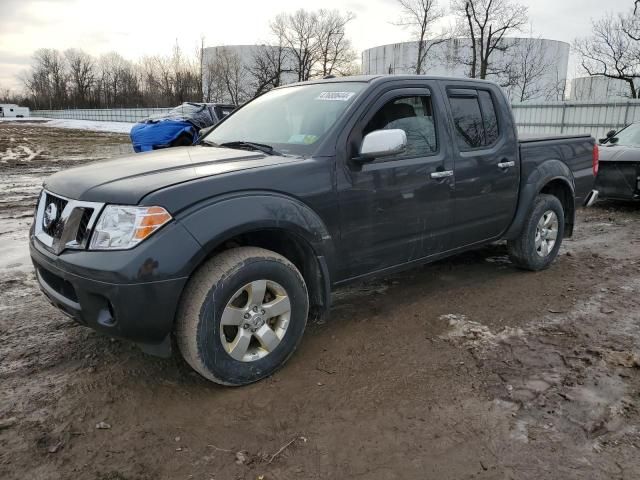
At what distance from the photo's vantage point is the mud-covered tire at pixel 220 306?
281 cm

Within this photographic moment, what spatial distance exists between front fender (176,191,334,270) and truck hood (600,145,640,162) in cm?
732

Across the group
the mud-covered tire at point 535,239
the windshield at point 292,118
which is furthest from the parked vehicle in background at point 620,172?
the windshield at point 292,118

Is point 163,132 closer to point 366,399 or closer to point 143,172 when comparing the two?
point 143,172

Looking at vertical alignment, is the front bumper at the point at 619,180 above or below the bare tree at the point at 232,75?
below

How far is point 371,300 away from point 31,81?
379ft

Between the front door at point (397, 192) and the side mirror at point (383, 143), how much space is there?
126 mm

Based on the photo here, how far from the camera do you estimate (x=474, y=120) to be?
445 centimetres

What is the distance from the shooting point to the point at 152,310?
2.68 meters

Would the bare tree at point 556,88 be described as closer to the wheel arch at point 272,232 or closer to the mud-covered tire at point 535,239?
the mud-covered tire at point 535,239

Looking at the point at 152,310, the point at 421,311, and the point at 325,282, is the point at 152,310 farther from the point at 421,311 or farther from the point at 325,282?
the point at 421,311

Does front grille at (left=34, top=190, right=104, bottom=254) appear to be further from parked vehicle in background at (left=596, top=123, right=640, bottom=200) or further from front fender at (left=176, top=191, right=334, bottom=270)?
parked vehicle in background at (left=596, top=123, right=640, bottom=200)

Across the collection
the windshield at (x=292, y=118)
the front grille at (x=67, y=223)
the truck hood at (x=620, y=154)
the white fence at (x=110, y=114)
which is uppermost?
the white fence at (x=110, y=114)

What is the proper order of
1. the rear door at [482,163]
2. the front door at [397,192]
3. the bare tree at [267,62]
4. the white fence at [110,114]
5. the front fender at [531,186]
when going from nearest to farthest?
1. the front door at [397,192]
2. the rear door at [482,163]
3. the front fender at [531,186]
4. the white fence at [110,114]
5. the bare tree at [267,62]

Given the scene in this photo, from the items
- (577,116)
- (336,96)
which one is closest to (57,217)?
(336,96)
